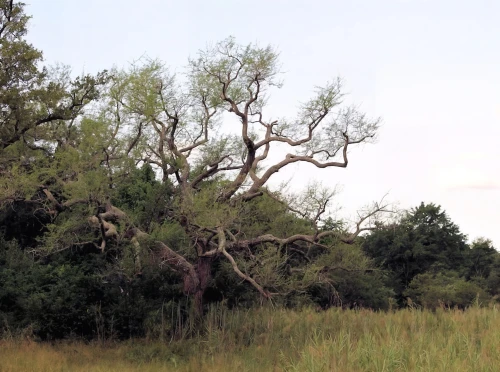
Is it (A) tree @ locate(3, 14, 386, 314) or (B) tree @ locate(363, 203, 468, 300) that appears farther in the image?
(B) tree @ locate(363, 203, 468, 300)

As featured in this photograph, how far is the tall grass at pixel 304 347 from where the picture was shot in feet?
32.7

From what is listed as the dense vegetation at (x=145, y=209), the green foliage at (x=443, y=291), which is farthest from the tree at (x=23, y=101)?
the green foliage at (x=443, y=291)

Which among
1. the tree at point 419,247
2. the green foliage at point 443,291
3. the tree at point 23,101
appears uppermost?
the tree at point 23,101

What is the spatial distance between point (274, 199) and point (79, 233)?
8.67m

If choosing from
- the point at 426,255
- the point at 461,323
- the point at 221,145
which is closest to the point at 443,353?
the point at 461,323

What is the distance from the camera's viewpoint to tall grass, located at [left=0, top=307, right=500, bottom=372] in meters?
9.97

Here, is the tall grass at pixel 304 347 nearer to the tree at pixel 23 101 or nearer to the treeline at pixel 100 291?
the treeline at pixel 100 291

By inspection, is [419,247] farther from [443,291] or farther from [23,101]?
[23,101]

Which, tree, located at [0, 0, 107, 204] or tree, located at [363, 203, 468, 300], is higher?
tree, located at [0, 0, 107, 204]

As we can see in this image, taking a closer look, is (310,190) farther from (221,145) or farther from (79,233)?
(79,233)

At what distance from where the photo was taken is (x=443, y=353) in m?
10.1

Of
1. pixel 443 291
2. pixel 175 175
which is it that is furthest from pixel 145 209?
pixel 443 291

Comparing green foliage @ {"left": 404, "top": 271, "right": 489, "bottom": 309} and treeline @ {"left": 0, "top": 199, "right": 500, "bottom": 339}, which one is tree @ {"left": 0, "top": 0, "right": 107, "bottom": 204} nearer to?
treeline @ {"left": 0, "top": 199, "right": 500, "bottom": 339}

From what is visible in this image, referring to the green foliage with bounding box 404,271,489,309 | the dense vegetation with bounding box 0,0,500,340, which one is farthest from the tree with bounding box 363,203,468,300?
the dense vegetation with bounding box 0,0,500,340
